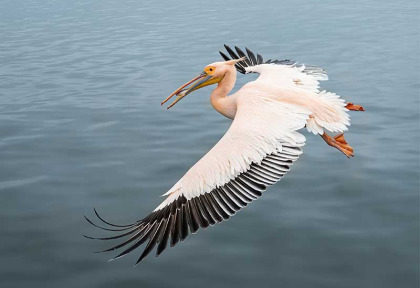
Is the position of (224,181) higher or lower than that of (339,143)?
higher

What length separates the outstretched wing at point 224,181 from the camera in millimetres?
7688

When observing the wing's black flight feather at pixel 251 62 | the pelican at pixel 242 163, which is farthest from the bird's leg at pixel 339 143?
the wing's black flight feather at pixel 251 62

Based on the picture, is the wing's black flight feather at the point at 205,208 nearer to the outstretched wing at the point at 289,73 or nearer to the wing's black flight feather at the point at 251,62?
the outstretched wing at the point at 289,73

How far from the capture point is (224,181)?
7957 mm

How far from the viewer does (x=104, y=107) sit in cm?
1817

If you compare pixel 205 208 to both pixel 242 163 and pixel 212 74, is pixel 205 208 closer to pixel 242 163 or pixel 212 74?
pixel 242 163

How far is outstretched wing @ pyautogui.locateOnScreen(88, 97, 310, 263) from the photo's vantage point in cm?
769

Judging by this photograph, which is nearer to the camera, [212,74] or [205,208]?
[205,208]

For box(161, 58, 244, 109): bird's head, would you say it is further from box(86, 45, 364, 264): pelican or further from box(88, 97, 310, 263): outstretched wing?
box(88, 97, 310, 263): outstretched wing

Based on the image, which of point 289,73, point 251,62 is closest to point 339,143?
point 289,73

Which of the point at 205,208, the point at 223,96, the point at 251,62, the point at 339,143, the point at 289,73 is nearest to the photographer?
the point at 205,208

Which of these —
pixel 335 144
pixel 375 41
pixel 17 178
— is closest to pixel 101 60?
pixel 375 41

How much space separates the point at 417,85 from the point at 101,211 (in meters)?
11.2

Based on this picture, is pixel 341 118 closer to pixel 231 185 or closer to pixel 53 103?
pixel 231 185
